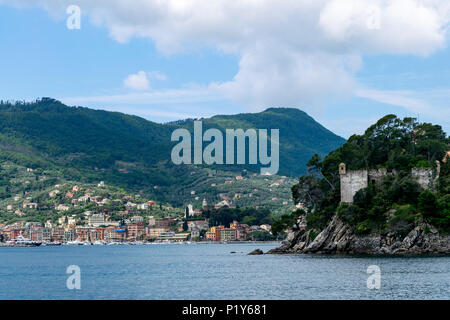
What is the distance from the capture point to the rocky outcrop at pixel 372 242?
7162 centimetres

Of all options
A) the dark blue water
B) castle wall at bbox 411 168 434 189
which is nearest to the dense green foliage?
castle wall at bbox 411 168 434 189

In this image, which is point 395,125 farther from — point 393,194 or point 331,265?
point 331,265

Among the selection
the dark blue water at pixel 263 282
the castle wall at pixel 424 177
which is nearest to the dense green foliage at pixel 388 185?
the castle wall at pixel 424 177

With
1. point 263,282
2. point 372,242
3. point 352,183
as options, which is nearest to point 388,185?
point 352,183

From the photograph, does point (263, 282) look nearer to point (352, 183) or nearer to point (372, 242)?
point (372, 242)

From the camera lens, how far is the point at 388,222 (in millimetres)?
74250

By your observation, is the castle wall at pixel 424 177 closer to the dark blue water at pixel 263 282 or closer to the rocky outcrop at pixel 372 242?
the rocky outcrop at pixel 372 242

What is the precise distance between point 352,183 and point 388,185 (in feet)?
13.6

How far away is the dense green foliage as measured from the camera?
73.1 metres

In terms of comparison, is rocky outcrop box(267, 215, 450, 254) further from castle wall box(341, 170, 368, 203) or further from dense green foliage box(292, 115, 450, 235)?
castle wall box(341, 170, 368, 203)

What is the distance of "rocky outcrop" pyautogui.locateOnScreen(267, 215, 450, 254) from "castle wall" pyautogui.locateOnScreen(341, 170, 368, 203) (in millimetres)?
2775

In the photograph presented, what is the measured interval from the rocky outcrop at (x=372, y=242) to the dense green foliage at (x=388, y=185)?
2.92 ft
